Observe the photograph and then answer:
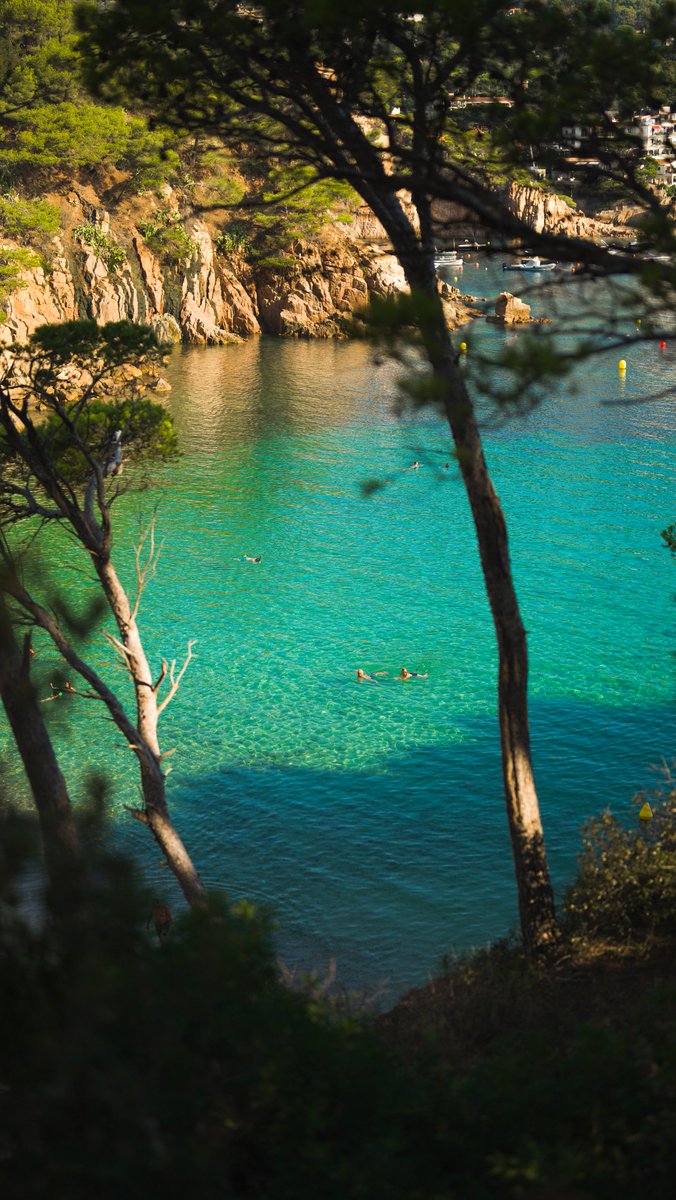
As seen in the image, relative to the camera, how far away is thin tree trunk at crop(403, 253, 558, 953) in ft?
24.5

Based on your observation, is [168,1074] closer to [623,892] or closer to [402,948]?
[623,892]

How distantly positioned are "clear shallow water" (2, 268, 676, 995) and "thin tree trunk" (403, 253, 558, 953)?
0.69m

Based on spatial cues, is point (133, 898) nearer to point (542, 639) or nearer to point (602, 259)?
point (602, 259)

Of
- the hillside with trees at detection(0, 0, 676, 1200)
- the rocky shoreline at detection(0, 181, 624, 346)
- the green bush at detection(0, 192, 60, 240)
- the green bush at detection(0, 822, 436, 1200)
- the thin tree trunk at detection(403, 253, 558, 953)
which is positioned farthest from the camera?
the rocky shoreline at detection(0, 181, 624, 346)

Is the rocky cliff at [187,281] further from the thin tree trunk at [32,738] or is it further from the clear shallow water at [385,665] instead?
the thin tree trunk at [32,738]

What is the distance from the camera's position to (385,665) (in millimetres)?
17422

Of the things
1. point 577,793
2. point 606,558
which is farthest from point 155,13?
point 606,558

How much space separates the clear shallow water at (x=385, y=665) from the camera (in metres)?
11.8

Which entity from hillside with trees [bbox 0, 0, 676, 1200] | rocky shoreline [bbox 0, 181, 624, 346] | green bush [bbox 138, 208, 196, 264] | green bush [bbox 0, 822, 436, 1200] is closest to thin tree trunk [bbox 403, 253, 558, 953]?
hillside with trees [bbox 0, 0, 676, 1200]

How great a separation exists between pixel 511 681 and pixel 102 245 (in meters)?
40.4

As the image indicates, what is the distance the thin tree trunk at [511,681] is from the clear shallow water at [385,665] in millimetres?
687

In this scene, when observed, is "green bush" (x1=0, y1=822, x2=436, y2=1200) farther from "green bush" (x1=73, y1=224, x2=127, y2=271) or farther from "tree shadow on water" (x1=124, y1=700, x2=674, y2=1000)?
"green bush" (x1=73, y1=224, x2=127, y2=271)

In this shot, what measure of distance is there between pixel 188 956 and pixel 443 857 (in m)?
8.51

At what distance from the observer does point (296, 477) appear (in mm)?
28500
